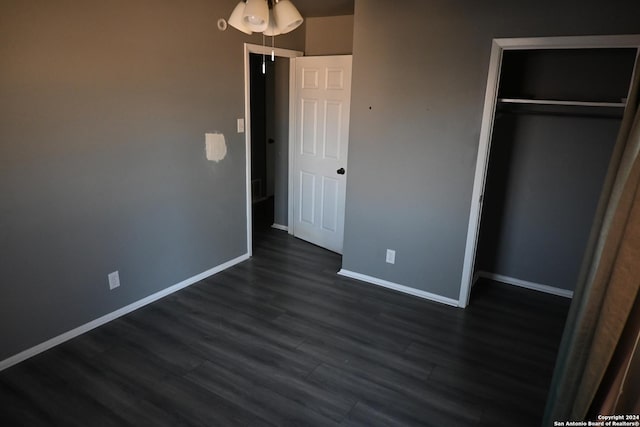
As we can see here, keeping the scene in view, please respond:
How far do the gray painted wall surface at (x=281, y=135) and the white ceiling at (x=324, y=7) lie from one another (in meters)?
0.69

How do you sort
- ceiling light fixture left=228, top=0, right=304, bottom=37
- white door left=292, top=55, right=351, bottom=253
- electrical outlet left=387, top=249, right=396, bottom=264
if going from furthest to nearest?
white door left=292, top=55, right=351, bottom=253 → electrical outlet left=387, top=249, right=396, bottom=264 → ceiling light fixture left=228, top=0, right=304, bottom=37

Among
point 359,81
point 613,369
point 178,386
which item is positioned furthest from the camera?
point 359,81

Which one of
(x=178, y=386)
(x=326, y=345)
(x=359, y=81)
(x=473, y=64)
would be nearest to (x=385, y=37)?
(x=359, y=81)

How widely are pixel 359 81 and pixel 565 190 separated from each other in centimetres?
202

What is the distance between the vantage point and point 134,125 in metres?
3.11

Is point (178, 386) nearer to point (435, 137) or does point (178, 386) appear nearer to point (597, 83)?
point (435, 137)

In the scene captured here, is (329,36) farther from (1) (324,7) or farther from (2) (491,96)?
(2) (491,96)

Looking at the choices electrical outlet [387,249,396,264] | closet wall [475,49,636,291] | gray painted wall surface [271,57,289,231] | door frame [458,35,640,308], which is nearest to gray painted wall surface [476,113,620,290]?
closet wall [475,49,636,291]

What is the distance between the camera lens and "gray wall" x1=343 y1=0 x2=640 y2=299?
306 centimetres

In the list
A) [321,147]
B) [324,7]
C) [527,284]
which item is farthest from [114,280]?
[527,284]

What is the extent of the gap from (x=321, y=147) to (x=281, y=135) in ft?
2.44

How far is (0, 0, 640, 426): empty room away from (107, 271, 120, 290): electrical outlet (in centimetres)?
1

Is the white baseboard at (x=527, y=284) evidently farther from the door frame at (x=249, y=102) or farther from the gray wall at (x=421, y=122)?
the door frame at (x=249, y=102)

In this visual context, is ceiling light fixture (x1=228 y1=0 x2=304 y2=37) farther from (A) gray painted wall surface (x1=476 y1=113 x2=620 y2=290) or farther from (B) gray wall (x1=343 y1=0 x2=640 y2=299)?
(A) gray painted wall surface (x1=476 y1=113 x2=620 y2=290)
